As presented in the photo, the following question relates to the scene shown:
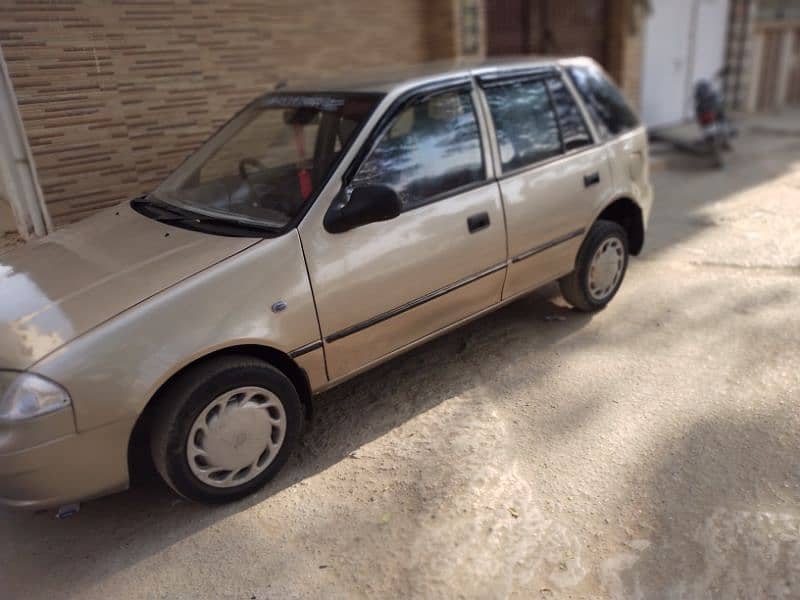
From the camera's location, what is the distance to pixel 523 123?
375cm

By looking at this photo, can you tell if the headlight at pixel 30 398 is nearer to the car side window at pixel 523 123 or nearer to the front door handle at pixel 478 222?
the front door handle at pixel 478 222

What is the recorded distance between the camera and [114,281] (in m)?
2.66

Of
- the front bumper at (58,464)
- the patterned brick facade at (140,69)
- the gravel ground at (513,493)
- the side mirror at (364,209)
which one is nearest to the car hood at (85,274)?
the front bumper at (58,464)

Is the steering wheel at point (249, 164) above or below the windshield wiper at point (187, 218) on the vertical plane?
above

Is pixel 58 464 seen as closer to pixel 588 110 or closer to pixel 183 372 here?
pixel 183 372

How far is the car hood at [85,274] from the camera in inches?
96.3

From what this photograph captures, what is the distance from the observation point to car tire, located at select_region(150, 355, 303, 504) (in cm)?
255

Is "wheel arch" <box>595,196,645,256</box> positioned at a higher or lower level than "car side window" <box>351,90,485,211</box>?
lower

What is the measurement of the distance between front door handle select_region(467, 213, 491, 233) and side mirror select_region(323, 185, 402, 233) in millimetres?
577

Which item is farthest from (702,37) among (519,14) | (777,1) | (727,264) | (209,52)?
(209,52)

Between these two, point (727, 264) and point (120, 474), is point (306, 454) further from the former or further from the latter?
point (727, 264)

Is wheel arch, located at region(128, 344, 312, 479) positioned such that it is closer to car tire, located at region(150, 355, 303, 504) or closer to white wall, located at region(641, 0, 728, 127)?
car tire, located at region(150, 355, 303, 504)

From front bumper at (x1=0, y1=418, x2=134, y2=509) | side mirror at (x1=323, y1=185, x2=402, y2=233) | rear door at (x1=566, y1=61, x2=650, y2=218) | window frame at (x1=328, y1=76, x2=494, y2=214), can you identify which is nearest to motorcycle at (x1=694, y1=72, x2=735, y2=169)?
rear door at (x1=566, y1=61, x2=650, y2=218)

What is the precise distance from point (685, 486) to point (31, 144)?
4.59m
